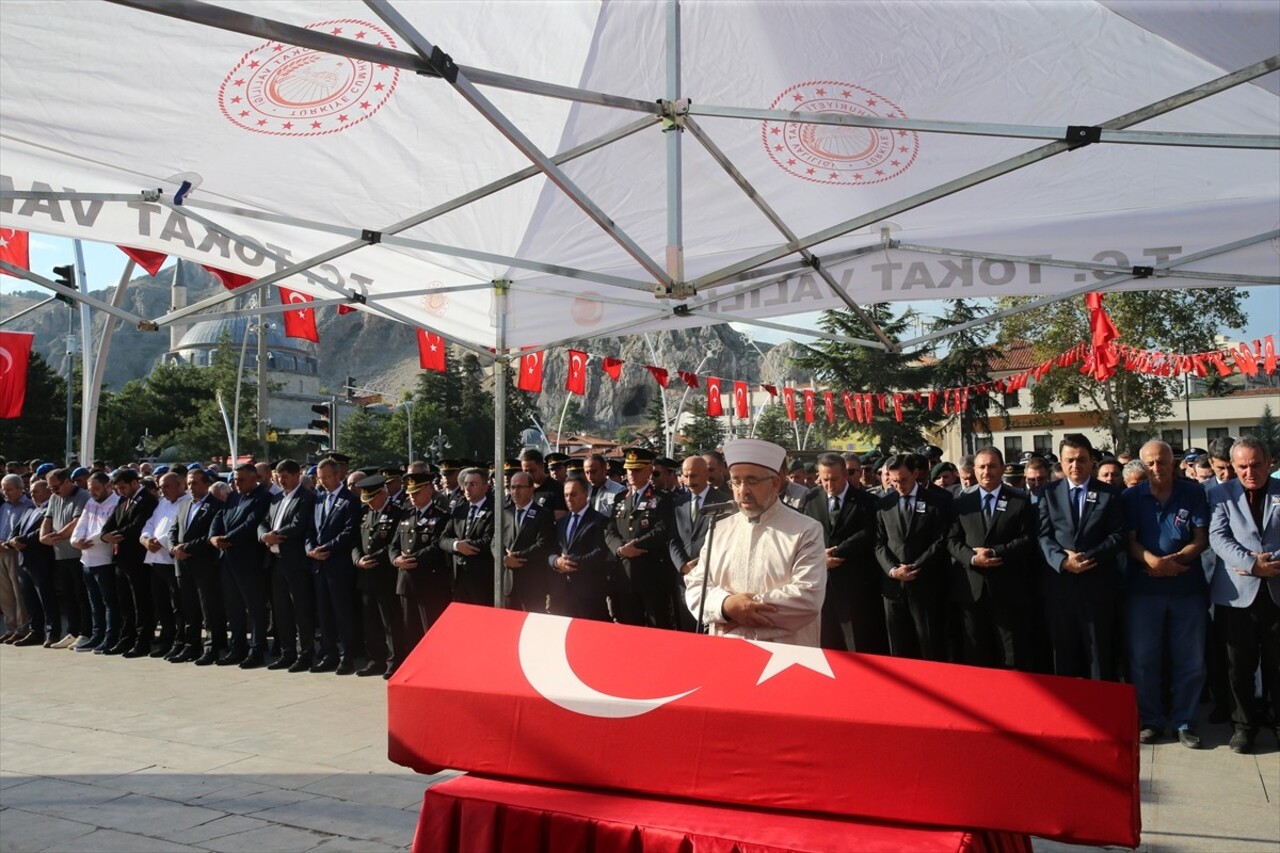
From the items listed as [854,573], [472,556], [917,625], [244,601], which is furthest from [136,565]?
[917,625]

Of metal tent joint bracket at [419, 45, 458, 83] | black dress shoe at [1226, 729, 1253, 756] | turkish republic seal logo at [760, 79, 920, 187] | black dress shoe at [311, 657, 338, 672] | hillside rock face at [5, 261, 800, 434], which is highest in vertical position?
hillside rock face at [5, 261, 800, 434]

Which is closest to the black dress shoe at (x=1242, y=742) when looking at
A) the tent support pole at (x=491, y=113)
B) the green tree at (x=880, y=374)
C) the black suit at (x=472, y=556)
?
the tent support pole at (x=491, y=113)

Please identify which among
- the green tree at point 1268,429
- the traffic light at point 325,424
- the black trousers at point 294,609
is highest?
the green tree at point 1268,429

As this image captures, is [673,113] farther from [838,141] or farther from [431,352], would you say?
[431,352]

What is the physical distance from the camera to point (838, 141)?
5.34 meters

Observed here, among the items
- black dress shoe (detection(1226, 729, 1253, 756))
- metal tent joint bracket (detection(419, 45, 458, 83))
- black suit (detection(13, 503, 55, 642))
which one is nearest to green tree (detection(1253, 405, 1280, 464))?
black dress shoe (detection(1226, 729, 1253, 756))

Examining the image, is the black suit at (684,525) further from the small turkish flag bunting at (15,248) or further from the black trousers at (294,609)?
the small turkish flag bunting at (15,248)

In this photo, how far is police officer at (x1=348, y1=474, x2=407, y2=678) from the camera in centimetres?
907

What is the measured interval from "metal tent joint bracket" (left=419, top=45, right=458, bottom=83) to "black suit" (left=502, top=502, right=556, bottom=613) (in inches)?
214

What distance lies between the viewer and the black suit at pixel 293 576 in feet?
30.9

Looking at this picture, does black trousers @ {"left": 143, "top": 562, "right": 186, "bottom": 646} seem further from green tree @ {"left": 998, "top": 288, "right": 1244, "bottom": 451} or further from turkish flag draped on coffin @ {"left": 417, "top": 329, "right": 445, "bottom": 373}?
green tree @ {"left": 998, "top": 288, "right": 1244, "bottom": 451}

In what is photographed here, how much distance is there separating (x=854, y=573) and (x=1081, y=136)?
4414mm

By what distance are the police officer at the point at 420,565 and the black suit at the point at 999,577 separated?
14.9 feet

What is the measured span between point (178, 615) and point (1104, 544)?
896 cm
